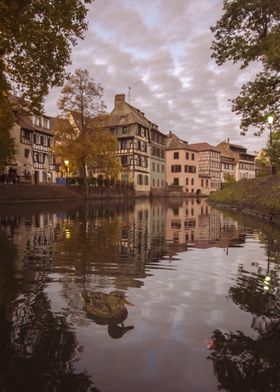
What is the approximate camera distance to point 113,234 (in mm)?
15805

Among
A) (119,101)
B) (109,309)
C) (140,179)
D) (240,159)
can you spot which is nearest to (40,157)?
(140,179)

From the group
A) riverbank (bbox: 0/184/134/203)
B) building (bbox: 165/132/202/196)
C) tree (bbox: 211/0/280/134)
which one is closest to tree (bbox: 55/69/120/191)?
riverbank (bbox: 0/184/134/203)

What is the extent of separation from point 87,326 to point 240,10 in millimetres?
18432

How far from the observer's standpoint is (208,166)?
365 feet

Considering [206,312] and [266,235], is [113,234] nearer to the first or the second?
[266,235]

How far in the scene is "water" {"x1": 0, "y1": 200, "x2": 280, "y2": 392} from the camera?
3863 mm

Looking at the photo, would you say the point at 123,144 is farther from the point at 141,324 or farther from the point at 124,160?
the point at 141,324

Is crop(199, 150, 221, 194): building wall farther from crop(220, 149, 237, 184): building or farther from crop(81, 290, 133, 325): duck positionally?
crop(81, 290, 133, 325): duck

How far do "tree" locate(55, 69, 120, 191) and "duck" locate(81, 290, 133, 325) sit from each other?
141 feet

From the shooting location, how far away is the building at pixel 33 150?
60.3 m

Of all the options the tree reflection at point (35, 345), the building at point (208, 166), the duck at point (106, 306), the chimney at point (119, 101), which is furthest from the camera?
the building at point (208, 166)

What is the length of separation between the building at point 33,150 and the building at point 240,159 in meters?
70.3

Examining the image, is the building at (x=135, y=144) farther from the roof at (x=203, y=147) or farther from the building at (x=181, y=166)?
the roof at (x=203, y=147)

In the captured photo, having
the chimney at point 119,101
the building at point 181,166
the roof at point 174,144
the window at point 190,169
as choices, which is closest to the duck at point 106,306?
the chimney at point 119,101
